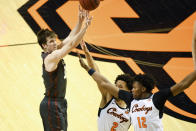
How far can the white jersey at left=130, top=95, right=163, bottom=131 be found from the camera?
3818mm

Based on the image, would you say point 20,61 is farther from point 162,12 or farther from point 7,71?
point 162,12

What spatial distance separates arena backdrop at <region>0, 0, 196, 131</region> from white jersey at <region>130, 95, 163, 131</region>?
8.00 feet

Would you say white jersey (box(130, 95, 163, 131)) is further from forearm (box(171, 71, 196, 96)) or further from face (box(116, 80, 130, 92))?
face (box(116, 80, 130, 92))

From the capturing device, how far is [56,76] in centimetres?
406

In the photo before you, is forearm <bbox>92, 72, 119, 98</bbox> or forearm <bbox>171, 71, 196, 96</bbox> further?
forearm <bbox>92, 72, 119, 98</bbox>

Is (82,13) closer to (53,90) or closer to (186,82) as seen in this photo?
(53,90)

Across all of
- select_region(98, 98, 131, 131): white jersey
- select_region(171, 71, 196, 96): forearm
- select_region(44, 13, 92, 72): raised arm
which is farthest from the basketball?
select_region(171, 71, 196, 96): forearm

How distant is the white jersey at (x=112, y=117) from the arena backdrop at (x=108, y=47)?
190 centimetres

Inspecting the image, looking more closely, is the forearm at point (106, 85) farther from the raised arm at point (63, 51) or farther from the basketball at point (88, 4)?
the basketball at point (88, 4)

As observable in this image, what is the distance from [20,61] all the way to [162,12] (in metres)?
2.66

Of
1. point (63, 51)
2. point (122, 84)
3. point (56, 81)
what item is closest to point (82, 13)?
point (63, 51)

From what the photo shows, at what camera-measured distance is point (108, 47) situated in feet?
22.2

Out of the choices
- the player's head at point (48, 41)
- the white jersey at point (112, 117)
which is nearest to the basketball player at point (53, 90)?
the player's head at point (48, 41)

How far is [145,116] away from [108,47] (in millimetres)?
3065
